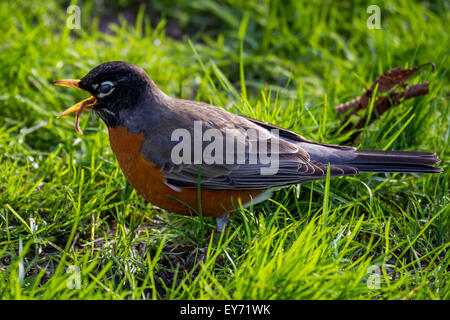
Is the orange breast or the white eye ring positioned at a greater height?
the white eye ring

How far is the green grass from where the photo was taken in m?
2.92

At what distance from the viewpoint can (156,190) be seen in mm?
3475

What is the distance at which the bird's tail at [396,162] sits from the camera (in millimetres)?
3562

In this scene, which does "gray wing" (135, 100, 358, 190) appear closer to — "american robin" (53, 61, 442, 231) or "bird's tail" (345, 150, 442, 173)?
"american robin" (53, 61, 442, 231)

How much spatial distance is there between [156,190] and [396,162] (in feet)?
5.20

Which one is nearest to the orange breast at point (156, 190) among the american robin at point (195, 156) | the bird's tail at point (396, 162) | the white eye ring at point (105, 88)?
the american robin at point (195, 156)

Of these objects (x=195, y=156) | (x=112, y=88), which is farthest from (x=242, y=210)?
(x=112, y=88)

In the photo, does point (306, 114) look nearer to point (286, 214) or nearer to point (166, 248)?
point (286, 214)

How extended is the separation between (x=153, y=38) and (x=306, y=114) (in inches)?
88.7

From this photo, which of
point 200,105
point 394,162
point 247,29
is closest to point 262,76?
point 247,29

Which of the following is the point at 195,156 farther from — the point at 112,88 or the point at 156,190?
the point at 112,88

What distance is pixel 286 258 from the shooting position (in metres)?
2.84

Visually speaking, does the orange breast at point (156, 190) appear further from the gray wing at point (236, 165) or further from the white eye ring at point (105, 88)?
the white eye ring at point (105, 88)

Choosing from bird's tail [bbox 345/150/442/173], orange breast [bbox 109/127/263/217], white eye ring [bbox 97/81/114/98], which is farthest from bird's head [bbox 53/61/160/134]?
bird's tail [bbox 345/150/442/173]
